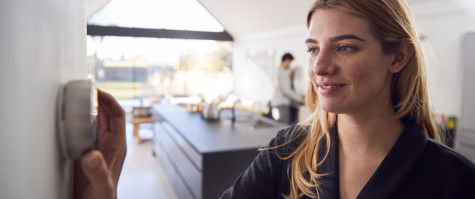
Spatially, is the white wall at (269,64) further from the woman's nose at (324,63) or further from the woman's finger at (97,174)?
the woman's finger at (97,174)

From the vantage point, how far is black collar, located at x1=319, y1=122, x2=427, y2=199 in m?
0.93

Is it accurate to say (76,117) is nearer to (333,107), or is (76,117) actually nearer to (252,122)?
(333,107)

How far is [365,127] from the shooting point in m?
1.04

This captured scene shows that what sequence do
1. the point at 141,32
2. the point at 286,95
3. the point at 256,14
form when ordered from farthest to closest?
the point at 141,32, the point at 256,14, the point at 286,95

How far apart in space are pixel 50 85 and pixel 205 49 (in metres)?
9.18

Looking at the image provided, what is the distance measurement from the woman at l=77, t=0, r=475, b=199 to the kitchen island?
3.35ft

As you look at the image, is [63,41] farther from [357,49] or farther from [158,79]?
[158,79]

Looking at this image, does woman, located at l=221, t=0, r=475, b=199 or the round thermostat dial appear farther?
woman, located at l=221, t=0, r=475, b=199

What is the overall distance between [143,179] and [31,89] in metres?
3.95

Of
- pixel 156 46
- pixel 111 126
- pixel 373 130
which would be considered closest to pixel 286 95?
pixel 373 130

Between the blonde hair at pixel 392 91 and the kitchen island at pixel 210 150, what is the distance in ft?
→ 3.49

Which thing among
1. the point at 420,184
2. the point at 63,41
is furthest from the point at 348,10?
the point at 63,41

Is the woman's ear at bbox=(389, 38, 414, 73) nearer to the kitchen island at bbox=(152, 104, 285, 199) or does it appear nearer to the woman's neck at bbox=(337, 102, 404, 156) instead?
the woman's neck at bbox=(337, 102, 404, 156)

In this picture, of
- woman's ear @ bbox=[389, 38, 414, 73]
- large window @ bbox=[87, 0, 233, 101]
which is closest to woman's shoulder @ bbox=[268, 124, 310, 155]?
woman's ear @ bbox=[389, 38, 414, 73]
